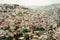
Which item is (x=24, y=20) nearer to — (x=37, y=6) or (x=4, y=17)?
(x=4, y=17)

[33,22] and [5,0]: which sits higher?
[5,0]

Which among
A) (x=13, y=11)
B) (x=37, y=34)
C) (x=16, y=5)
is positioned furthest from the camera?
(x=16, y=5)

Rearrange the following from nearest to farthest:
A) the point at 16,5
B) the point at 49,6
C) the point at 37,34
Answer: the point at 37,34, the point at 16,5, the point at 49,6

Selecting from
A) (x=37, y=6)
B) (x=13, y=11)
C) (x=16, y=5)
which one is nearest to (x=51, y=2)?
(x=37, y=6)

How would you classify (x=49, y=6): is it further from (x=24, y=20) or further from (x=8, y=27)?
(x=8, y=27)

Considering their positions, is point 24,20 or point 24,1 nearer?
point 24,20

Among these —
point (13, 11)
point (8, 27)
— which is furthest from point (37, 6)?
point (8, 27)
